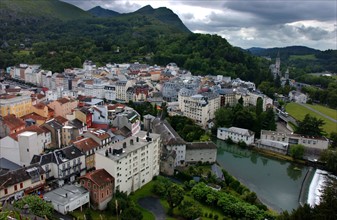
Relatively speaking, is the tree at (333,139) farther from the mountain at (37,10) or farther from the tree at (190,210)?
the mountain at (37,10)

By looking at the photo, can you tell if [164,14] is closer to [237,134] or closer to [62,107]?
[237,134]

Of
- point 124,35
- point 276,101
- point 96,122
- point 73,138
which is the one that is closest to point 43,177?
point 73,138

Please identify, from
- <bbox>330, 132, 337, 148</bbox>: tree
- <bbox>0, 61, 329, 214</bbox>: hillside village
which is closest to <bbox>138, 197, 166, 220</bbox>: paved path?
<bbox>0, 61, 329, 214</bbox>: hillside village

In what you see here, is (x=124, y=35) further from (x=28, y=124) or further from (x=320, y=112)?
(x=28, y=124)

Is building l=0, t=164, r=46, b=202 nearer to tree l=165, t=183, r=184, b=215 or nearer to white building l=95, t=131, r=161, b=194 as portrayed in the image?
white building l=95, t=131, r=161, b=194

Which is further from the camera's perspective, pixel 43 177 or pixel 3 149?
pixel 3 149

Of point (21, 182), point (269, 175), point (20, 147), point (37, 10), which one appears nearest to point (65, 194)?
point (21, 182)
